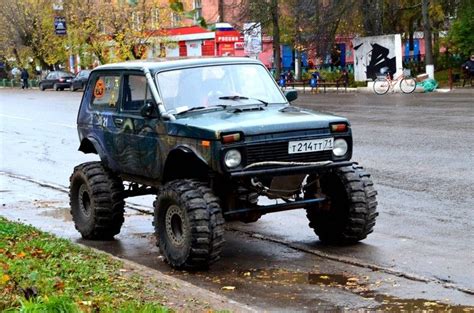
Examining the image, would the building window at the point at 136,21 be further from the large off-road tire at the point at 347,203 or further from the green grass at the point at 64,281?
the green grass at the point at 64,281

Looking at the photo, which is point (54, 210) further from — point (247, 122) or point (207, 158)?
point (247, 122)

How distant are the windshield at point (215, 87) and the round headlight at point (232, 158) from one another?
1087 mm

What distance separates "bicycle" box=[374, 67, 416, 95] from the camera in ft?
122

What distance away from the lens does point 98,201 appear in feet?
31.1

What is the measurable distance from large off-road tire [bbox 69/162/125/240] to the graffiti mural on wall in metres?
31.7

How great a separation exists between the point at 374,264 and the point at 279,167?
130 cm

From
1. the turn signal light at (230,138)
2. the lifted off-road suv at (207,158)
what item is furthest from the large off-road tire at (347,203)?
the turn signal light at (230,138)

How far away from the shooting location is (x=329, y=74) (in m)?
47.0

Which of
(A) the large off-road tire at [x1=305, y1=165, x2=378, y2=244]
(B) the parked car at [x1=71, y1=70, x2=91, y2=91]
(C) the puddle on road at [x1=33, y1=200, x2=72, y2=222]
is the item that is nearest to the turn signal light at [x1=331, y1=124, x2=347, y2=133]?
(A) the large off-road tire at [x1=305, y1=165, x2=378, y2=244]

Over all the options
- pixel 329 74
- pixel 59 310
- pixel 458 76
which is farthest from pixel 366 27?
pixel 59 310

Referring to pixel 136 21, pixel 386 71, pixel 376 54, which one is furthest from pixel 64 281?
pixel 136 21

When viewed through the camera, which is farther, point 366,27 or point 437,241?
point 366,27

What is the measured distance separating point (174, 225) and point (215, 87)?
Answer: 5.20 ft

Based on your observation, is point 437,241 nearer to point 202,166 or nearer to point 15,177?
point 202,166
